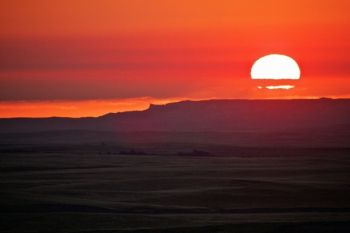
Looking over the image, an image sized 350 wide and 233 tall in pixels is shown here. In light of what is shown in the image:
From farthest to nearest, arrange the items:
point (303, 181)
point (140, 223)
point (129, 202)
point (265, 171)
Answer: point (265, 171)
point (303, 181)
point (129, 202)
point (140, 223)

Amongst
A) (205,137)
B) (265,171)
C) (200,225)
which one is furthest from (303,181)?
(205,137)

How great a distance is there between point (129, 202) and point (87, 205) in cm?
305

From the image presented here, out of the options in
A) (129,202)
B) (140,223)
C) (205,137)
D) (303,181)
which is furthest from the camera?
(205,137)

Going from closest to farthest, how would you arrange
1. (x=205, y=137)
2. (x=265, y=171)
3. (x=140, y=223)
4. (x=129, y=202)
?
1. (x=140, y=223)
2. (x=129, y=202)
3. (x=265, y=171)
4. (x=205, y=137)

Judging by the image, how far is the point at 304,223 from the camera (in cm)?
3822

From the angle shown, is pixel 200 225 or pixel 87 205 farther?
pixel 87 205

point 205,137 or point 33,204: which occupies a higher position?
point 205,137

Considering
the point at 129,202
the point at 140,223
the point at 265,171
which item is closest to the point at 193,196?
the point at 129,202

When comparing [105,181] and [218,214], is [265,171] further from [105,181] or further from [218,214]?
[218,214]

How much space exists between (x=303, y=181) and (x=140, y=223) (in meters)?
22.1

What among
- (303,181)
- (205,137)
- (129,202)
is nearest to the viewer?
(129,202)

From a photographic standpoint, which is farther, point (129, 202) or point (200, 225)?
point (129, 202)

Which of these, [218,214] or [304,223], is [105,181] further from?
[304,223]

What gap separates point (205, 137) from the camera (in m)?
163
